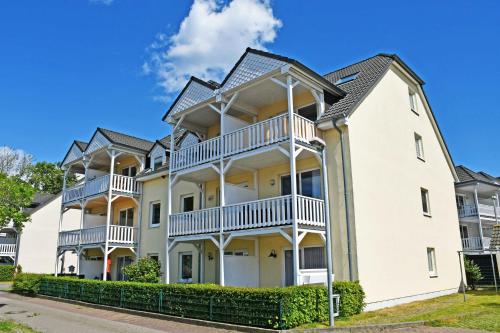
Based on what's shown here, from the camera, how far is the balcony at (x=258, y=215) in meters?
14.4

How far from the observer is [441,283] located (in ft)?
63.9

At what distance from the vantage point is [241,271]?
16.9 m

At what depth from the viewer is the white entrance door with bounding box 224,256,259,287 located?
16594 millimetres

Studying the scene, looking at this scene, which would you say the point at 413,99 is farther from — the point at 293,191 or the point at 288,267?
the point at 288,267

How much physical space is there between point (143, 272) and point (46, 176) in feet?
146

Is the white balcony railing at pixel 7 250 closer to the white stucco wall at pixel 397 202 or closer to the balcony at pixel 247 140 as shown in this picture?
the balcony at pixel 247 140

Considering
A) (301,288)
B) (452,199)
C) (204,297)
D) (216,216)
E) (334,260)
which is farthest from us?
(452,199)

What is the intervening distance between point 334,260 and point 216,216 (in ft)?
16.8

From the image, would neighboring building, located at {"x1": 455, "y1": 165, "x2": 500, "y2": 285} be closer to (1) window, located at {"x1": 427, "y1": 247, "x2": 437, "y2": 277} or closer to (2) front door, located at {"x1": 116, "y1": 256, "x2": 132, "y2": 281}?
(1) window, located at {"x1": 427, "y1": 247, "x2": 437, "y2": 277}

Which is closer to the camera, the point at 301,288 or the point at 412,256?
the point at 301,288

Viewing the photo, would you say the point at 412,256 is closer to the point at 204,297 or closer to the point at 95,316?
the point at 204,297

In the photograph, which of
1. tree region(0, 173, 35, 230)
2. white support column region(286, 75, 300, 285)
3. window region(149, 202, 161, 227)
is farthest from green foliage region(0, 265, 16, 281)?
white support column region(286, 75, 300, 285)

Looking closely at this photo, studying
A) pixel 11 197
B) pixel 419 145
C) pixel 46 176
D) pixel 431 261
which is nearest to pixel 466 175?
pixel 419 145

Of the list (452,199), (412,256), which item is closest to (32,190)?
(412,256)
